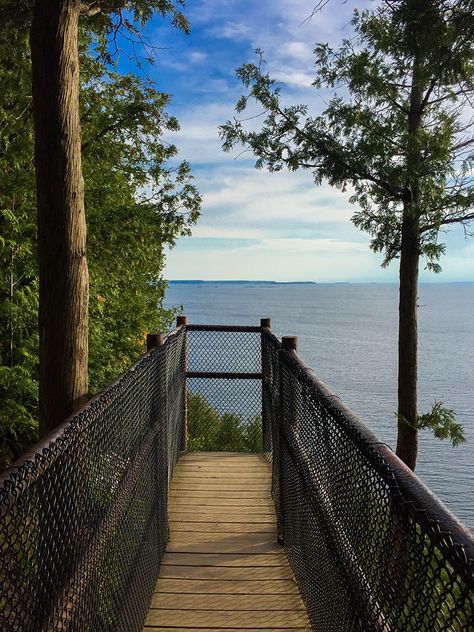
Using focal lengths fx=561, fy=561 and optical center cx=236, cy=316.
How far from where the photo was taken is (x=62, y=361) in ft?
14.7

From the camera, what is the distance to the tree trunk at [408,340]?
1057 cm

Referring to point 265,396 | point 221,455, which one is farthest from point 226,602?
point 221,455

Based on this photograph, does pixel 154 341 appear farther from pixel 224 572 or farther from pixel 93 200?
pixel 93 200

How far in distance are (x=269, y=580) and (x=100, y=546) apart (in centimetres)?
216

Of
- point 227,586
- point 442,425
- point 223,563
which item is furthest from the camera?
point 442,425

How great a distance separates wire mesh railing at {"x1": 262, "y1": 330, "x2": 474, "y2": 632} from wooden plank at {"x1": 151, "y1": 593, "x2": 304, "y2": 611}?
0.16 m

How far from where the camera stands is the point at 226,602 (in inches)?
155

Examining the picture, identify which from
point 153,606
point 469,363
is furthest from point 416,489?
point 469,363

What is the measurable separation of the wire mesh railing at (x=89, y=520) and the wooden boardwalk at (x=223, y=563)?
22 cm

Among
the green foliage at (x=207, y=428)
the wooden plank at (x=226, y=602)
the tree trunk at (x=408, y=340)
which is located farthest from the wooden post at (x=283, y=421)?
the tree trunk at (x=408, y=340)

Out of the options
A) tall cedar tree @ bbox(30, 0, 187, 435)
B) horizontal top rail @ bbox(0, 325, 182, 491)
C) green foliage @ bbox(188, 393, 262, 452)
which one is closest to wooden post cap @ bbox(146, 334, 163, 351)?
tall cedar tree @ bbox(30, 0, 187, 435)

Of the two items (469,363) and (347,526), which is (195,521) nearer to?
(347,526)

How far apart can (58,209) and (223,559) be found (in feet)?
10.2

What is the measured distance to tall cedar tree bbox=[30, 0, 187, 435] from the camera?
438 cm
